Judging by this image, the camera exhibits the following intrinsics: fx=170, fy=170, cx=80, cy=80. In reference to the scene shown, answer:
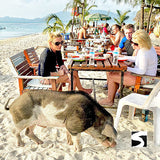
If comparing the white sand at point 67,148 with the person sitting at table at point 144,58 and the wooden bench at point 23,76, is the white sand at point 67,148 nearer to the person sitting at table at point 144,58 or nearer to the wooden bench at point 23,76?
the wooden bench at point 23,76

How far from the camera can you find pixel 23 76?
2.96 m

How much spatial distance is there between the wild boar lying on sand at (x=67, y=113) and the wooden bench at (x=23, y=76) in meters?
0.75

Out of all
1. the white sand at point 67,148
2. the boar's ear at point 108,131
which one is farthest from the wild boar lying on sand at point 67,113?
the white sand at point 67,148

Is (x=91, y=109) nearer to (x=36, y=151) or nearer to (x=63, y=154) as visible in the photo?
(x=63, y=154)

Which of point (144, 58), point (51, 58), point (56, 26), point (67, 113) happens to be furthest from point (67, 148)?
point (56, 26)

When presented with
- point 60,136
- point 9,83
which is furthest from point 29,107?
point 9,83

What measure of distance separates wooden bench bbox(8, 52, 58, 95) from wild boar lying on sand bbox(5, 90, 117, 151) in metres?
0.75

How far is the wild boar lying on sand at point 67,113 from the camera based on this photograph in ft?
6.85

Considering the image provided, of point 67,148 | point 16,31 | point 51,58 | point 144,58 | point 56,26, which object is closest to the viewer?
point 67,148

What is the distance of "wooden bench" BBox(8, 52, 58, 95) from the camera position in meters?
3.00

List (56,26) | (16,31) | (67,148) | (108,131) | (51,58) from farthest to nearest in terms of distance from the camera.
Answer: (16,31), (56,26), (51,58), (67,148), (108,131)

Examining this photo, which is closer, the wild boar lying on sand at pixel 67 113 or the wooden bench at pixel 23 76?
the wild boar lying on sand at pixel 67 113

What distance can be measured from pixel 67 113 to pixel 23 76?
49.7 inches

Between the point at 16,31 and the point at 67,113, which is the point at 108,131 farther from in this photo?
the point at 16,31
